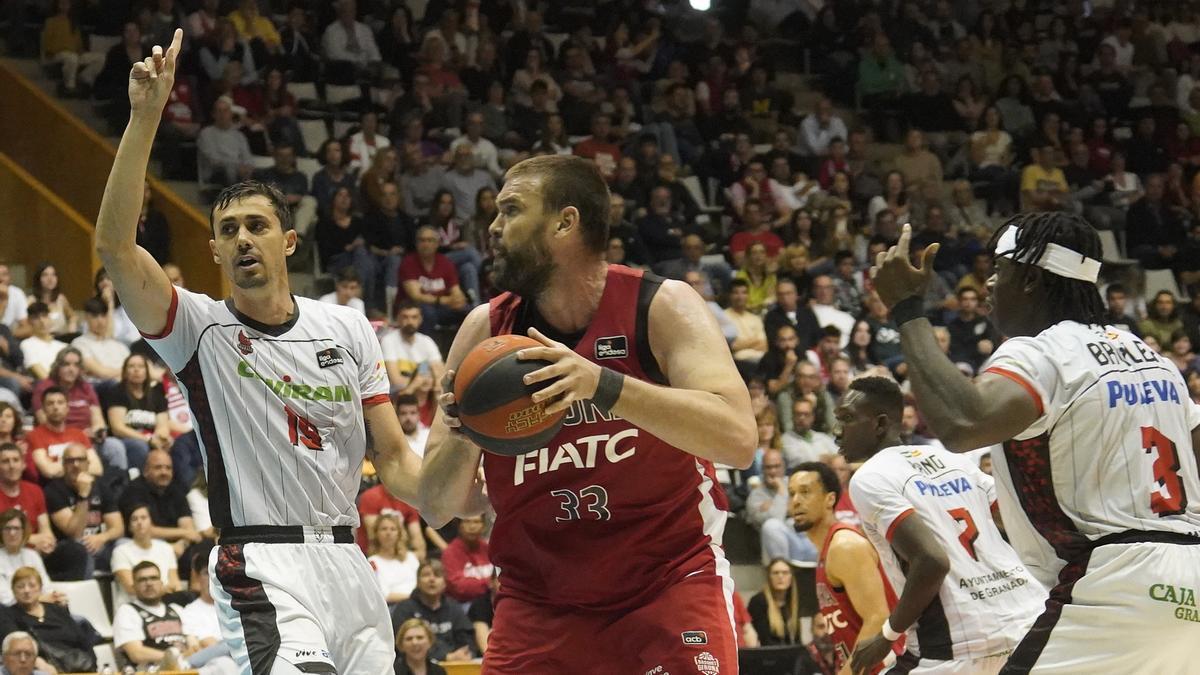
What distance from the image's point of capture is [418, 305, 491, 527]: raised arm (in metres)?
5.11

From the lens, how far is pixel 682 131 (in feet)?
66.0

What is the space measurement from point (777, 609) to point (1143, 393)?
8356 mm

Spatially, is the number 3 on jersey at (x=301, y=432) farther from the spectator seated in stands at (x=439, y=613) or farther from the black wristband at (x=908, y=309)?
the spectator seated in stands at (x=439, y=613)

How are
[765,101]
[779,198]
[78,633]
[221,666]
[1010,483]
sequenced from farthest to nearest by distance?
[765,101], [779,198], [78,633], [221,666], [1010,483]

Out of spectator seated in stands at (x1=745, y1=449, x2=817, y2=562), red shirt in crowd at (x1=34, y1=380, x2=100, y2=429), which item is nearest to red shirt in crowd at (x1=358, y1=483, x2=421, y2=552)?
red shirt in crowd at (x1=34, y1=380, x2=100, y2=429)

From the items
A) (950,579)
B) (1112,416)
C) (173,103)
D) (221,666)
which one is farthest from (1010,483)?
(173,103)

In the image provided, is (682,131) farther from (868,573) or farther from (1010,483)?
(1010,483)

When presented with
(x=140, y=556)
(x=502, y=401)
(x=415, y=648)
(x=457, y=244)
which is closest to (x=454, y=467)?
(x=502, y=401)

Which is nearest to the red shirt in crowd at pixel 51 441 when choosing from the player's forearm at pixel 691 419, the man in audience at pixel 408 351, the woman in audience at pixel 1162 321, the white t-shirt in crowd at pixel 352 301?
the white t-shirt in crowd at pixel 352 301

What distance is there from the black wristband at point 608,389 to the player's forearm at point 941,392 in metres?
0.96

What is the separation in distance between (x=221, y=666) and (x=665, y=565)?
19.4 ft

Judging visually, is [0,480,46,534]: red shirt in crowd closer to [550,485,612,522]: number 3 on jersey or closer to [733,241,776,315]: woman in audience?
[550,485,612,522]: number 3 on jersey

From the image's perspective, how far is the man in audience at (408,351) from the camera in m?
14.5

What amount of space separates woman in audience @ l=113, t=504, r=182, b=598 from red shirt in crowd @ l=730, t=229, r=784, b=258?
8.37 m
